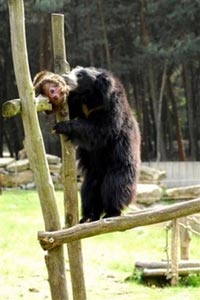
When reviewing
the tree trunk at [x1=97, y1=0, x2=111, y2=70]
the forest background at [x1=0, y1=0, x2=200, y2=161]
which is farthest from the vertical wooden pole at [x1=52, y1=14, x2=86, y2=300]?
the tree trunk at [x1=97, y1=0, x2=111, y2=70]

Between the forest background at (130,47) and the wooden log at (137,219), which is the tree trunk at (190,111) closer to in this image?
the forest background at (130,47)

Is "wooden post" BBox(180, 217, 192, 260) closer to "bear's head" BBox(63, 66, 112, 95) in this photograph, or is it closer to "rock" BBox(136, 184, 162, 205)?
"bear's head" BBox(63, 66, 112, 95)

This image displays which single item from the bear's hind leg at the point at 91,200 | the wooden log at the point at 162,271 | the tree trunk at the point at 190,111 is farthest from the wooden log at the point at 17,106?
the tree trunk at the point at 190,111

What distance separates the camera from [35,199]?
13828mm

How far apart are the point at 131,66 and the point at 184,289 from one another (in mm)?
13580

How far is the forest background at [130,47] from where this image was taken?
1803cm

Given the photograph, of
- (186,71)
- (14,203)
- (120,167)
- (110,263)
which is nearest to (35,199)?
(14,203)

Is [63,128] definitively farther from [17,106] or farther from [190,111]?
[190,111]

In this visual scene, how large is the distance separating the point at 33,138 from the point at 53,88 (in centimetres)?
28

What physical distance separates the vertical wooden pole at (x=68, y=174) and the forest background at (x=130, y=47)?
44.5ft

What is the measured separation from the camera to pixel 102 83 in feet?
12.5

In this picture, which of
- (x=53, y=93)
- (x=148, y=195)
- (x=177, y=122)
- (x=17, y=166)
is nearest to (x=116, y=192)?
(x=53, y=93)

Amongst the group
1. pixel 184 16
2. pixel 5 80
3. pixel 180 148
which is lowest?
pixel 180 148

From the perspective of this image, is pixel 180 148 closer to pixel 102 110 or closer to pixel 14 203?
pixel 14 203
